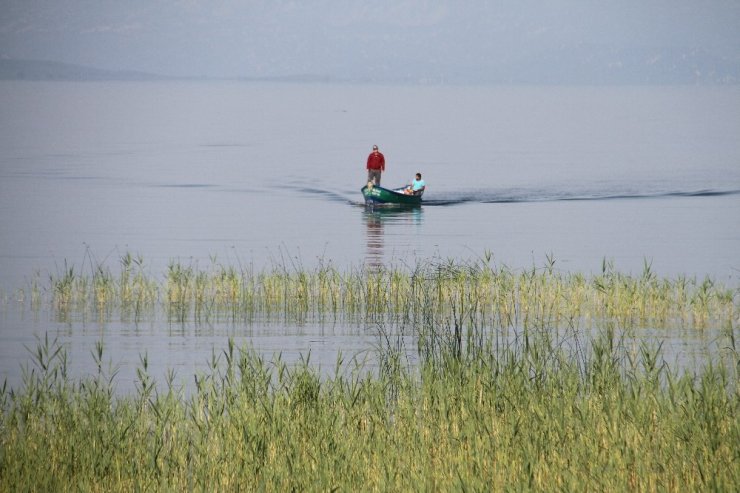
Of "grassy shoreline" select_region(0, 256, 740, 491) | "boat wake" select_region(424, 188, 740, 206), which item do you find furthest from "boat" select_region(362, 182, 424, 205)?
"grassy shoreline" select_region(0, 256, 740, 491)

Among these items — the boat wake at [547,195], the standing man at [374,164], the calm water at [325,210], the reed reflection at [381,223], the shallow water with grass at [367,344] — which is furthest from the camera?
the boat wake at [547,195]

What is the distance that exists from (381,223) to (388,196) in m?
2.21

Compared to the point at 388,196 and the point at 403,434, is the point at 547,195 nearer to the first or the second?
the point at 388,196

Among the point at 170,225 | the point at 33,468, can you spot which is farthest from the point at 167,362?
the point at 170,225

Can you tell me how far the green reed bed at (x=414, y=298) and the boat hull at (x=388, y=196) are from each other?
85.7 feet

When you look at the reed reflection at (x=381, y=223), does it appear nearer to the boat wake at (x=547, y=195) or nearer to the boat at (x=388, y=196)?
the boat at (x=388, y=196)

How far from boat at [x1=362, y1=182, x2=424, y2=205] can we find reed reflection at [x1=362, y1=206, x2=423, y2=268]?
66cm

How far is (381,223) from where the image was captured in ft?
173

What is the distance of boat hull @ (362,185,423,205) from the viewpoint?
54094 millimetres

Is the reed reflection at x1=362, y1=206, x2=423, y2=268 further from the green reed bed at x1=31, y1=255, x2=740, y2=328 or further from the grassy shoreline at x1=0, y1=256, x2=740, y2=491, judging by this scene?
the grassy shoreline at x1=0, y1=256, x2=740, y2=491

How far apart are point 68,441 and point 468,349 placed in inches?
219

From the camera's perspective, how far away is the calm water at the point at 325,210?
2598 centimetres

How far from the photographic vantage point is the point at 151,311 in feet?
86.0

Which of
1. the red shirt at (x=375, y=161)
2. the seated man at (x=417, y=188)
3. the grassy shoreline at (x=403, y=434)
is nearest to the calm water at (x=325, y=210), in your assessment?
the seated man at (x=417, y=188)
